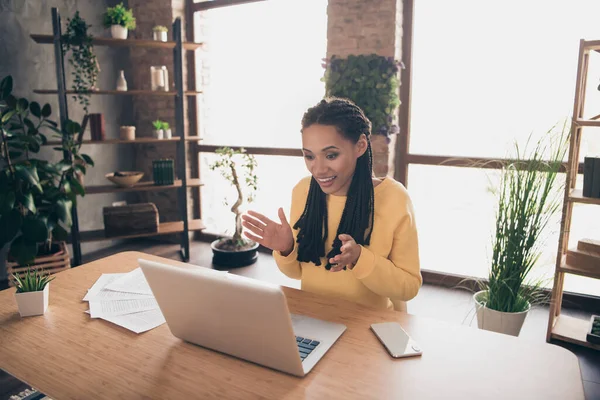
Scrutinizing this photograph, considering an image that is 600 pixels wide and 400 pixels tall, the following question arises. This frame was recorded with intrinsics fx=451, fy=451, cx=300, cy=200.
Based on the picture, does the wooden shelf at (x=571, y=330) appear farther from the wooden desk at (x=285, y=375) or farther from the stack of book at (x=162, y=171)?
the stack of book at (x=162, y=171)

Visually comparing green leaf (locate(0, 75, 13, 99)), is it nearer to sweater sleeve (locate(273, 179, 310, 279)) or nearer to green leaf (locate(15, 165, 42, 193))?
green leaf (locate(15, 165, 42, 193))

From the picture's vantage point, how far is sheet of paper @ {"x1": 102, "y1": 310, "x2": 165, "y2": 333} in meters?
1.28

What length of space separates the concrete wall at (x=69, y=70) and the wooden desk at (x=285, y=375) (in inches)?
116

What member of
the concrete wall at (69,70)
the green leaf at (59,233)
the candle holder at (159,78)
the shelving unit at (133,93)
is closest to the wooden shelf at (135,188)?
the shelving unit at (133,93)

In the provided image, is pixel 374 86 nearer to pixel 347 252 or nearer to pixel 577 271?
pixel 577 271

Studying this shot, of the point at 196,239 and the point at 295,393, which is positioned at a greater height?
the point at 295,393

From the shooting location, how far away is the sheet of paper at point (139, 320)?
1281 mm

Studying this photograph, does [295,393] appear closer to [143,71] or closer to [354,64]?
[354,64]

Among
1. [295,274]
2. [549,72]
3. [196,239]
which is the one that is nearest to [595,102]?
[549,72]

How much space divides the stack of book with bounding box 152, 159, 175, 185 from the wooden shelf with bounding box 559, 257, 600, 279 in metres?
3.06

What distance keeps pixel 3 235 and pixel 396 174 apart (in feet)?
9.27

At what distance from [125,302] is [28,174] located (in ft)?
6.26

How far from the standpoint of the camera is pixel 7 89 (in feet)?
9.87

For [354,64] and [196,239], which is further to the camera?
[196,239]
